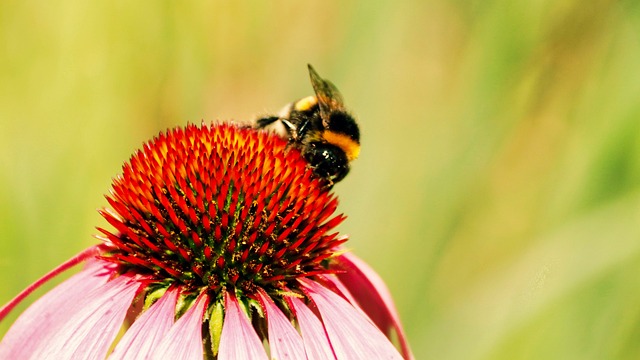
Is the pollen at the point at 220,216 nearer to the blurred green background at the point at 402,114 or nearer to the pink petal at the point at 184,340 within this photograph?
the pink petal at the point at 184,340

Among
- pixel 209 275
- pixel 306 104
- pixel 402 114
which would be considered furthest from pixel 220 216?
pixel 402 114

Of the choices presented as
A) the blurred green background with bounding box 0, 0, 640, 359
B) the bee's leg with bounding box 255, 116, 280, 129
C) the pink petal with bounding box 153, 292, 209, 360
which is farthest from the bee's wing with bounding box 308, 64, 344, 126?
the blurred green background with bounding box 0, 0, 640, 359

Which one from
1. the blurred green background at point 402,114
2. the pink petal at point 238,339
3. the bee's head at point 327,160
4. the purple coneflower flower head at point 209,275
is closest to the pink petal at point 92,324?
the purple coneflower flower head at point 209,275

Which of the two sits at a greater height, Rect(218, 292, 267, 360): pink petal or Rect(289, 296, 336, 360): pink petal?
Rect(289, 296, 336, 360): pink petal

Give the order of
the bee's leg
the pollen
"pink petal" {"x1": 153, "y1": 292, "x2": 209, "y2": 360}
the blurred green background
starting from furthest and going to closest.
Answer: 1. the blurred green background
2. the bee's leg
3. the pollen
4. "pink petal" {"x1": 153, "y1": 292, "x2": 209, "y2": 360}

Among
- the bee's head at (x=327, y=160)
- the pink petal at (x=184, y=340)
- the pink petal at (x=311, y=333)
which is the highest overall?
the bee's head at (x=327, y=160)

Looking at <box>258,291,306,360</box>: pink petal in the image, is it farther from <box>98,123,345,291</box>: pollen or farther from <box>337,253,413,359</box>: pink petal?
<box>337,253,413,359</box>: pink petal

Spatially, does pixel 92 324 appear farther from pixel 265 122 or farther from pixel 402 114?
pixel 402 114

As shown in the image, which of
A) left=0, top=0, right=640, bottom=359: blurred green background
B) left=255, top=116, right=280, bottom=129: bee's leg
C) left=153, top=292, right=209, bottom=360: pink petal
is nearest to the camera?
left=153, top=292, right=209, bottom=360: pink petal
